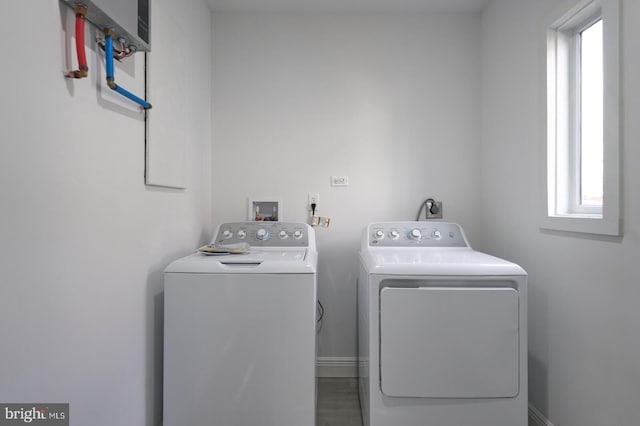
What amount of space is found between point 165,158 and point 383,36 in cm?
164

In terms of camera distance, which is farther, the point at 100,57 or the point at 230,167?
the point at 230,167

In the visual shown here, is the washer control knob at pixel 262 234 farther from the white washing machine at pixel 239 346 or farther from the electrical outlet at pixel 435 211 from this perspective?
the electrical outlet at pixel 435 211

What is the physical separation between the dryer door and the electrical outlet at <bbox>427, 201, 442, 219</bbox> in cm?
91

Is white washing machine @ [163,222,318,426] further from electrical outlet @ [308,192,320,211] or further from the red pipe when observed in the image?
electrical outlet @ [308,192,320,211]

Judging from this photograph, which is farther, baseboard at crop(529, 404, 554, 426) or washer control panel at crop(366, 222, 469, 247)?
washer control panel at crop(366, 222, 469, 247)

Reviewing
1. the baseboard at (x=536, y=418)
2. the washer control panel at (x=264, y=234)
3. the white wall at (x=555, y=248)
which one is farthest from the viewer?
the washer control panel at (x=264, y=234)

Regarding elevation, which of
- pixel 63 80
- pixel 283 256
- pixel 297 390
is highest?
pixel 63 80

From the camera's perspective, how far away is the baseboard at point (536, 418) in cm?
143

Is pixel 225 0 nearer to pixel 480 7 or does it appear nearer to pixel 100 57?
pixel 100 57

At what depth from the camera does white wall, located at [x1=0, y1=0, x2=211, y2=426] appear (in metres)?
0.74

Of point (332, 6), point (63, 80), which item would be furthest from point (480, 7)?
point (63, 80)

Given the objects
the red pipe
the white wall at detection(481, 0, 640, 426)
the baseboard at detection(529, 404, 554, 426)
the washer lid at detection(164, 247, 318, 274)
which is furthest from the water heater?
the baseboard at detection(529, 404, 554, 426)

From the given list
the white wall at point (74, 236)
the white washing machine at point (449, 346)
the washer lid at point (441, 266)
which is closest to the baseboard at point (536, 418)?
the white washing machine at point (449, 346)

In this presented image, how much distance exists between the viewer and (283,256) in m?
1.42
